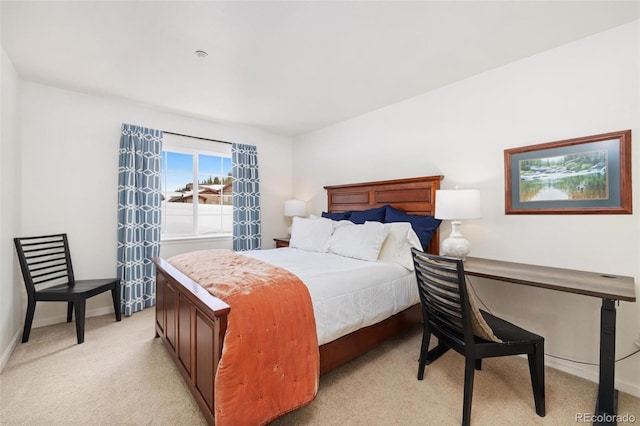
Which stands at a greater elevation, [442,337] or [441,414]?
[442,337]

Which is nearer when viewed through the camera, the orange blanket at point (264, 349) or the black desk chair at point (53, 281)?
the orange blanket at point (264, 349)

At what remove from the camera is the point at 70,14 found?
1.82 metres

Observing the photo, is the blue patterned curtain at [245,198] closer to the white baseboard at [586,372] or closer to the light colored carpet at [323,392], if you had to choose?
the light colored carpet at [323,392]

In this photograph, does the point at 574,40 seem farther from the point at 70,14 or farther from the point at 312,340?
the point at 70,14

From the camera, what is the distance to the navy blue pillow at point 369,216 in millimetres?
3183

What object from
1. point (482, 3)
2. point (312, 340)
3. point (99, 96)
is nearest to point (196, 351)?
point (312, 340)

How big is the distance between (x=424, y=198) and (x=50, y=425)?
3.27 metres

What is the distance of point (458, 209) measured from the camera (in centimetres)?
231

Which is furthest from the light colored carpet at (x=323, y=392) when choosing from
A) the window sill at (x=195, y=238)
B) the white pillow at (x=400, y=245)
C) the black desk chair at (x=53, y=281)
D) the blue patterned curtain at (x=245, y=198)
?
the blue patterned curtain at (x=245, y=198)

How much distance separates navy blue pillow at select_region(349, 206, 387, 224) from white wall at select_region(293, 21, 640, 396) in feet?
1.87

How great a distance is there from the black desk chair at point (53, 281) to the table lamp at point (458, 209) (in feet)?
10.8

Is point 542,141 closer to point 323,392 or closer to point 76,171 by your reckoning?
point 323,392

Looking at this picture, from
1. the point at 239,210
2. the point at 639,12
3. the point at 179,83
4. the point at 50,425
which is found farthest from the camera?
the point at 239,210

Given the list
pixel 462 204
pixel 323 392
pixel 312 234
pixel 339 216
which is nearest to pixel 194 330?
pixel 323 392
